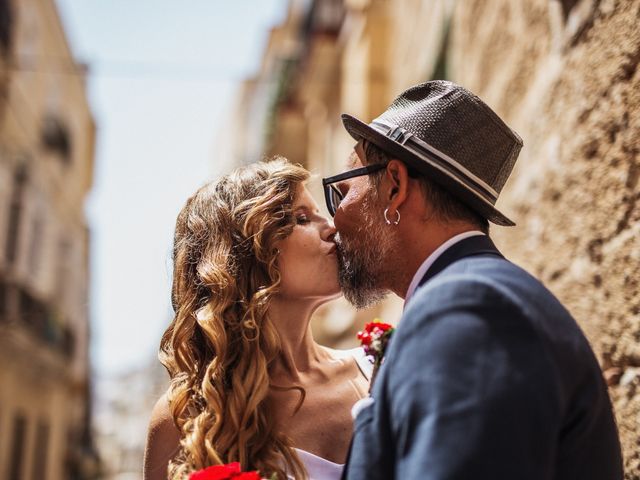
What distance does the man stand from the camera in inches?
59.2

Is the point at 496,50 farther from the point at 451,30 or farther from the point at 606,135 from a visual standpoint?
the point at 606,135

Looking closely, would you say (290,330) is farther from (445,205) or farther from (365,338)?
(445,205)

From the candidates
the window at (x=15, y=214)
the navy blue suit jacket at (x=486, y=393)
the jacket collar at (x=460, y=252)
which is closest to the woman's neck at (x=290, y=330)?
the jacket collar at (x=460, y=252)

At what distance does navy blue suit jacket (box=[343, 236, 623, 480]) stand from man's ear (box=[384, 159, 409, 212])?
32 centimetres

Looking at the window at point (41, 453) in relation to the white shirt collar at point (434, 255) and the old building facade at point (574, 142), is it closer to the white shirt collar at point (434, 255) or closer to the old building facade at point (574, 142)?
the old building facade at point (574, 142)

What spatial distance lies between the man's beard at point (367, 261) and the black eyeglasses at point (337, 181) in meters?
0.09

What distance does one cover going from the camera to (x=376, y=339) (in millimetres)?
2434

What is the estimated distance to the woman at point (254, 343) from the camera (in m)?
2.52

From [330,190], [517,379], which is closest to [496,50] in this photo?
[330,190]

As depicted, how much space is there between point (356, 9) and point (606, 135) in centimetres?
915

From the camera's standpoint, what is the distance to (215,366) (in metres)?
2.61

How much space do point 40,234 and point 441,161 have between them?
18521mm

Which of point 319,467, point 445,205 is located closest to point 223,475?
point 319,467

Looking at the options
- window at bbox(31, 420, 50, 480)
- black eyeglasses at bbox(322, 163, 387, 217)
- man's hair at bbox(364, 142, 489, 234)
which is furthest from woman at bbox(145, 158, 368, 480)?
window at bbox(31, 420, 50, 480)
